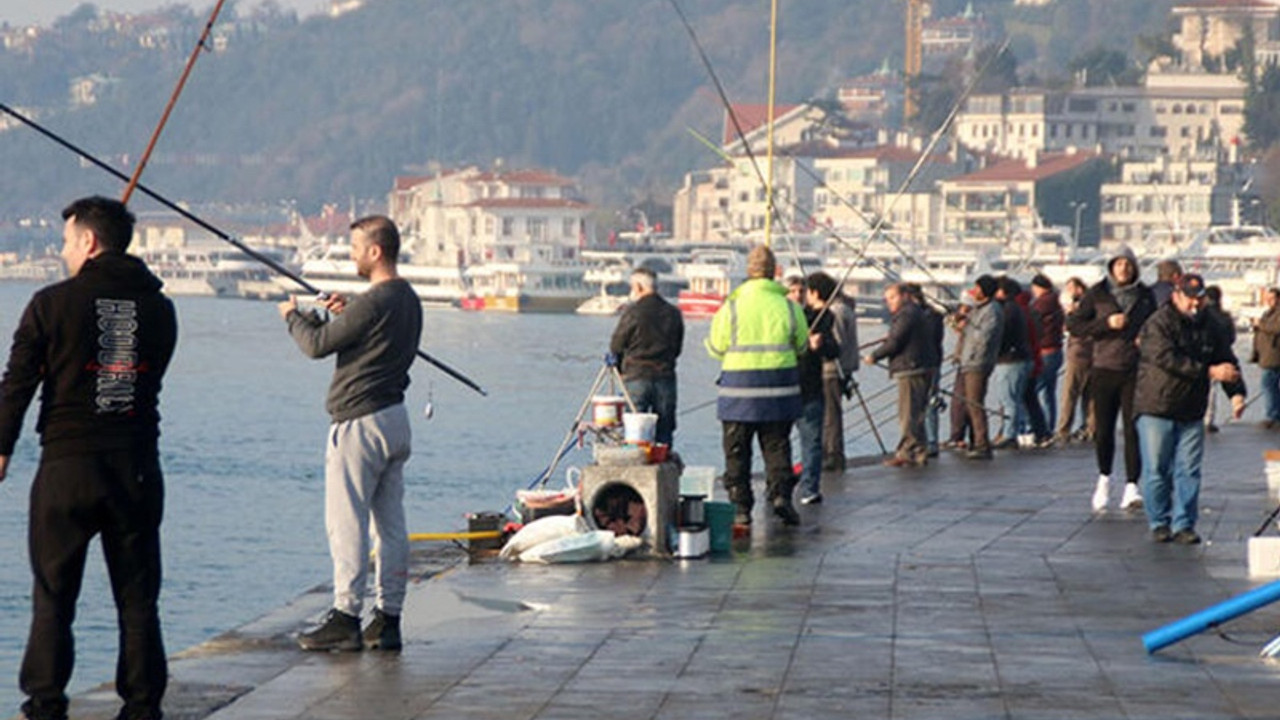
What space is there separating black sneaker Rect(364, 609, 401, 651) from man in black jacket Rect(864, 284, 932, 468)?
1071 centimetres

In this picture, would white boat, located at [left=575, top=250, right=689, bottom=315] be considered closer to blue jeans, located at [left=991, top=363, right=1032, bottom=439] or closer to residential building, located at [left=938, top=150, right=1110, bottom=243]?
residential building, located at [left=938, top=150, right=1110, bottom=243]

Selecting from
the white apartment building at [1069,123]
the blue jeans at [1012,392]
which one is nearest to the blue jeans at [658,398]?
the blue jeans at [1012,392]

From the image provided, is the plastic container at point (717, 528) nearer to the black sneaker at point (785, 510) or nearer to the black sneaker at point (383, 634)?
the black sneaker at point (785, 510)

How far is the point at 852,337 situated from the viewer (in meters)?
19.3

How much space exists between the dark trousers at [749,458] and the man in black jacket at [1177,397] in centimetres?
178

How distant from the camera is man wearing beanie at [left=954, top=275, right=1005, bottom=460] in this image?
2112 cm

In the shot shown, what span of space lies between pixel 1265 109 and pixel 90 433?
180587 millimetres

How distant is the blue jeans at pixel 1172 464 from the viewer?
550 inches

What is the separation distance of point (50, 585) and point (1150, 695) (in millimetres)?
3281

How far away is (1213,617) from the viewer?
9.19 metres

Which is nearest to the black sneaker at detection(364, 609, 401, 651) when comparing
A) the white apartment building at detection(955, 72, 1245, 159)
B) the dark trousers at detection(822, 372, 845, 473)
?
the dark trousers at detection(822, 372, 845, 473)

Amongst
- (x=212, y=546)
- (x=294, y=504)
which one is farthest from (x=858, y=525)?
(x=294, y=504)

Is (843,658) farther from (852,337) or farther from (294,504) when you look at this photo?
(294,504)

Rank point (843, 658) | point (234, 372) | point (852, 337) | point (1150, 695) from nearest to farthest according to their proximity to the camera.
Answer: point (1150, 695), point (843, 658), point (852, 337), point (234, 372)
